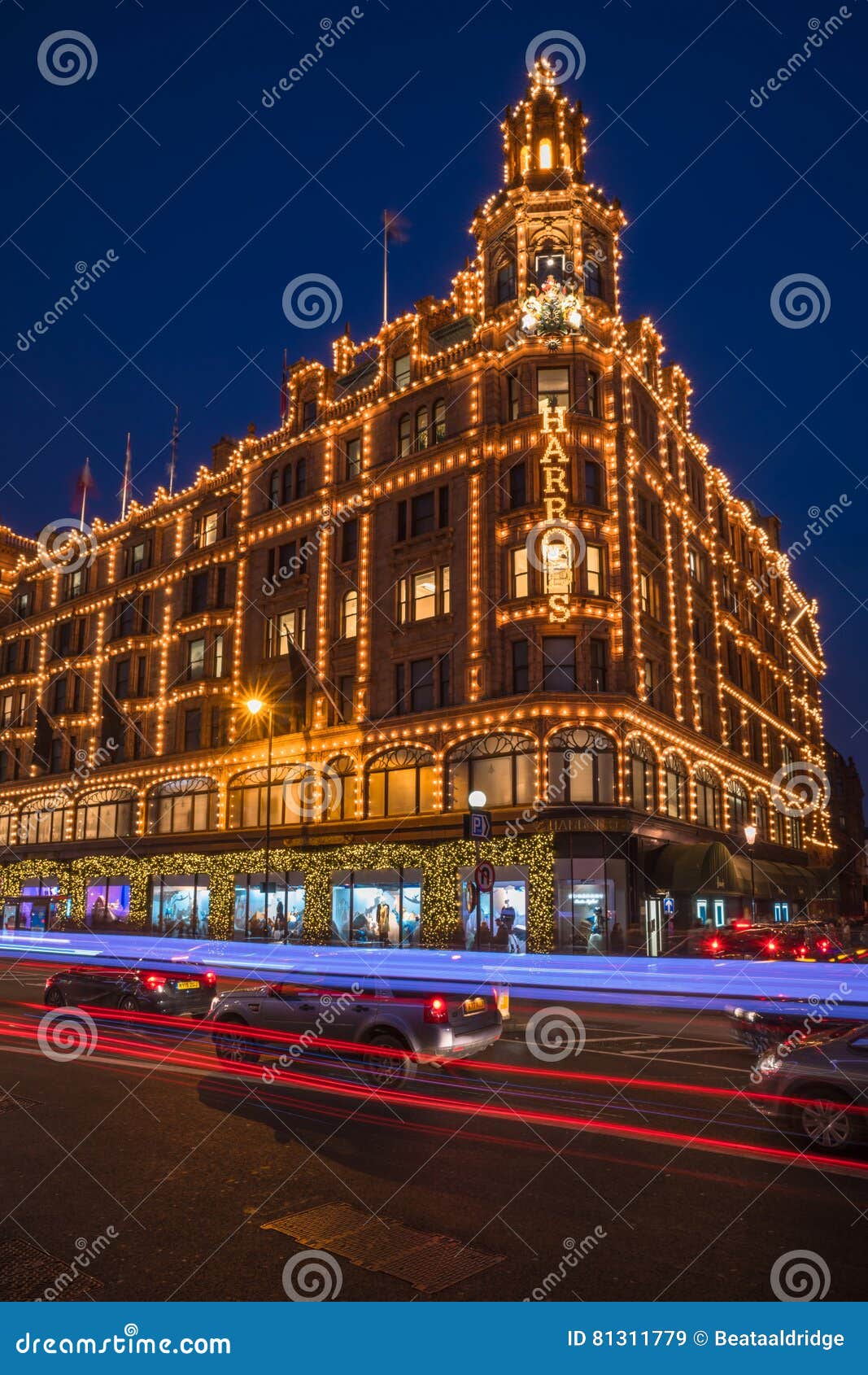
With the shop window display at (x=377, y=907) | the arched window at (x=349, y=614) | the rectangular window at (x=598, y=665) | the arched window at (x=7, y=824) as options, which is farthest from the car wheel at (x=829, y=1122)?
the arched window at (x=7, y=824)

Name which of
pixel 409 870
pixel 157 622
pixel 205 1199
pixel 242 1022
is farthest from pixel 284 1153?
pixel 157 622

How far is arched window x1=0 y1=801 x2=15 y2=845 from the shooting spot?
197 ft

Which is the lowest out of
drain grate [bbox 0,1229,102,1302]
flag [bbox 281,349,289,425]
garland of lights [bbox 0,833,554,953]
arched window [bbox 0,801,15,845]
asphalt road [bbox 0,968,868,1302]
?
asphalt road [bbox 0,968,868,1302]

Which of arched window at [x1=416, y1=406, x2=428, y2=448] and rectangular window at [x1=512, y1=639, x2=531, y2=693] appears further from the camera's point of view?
arched window at [x1=416, y1=406, x2=428, y2=448]

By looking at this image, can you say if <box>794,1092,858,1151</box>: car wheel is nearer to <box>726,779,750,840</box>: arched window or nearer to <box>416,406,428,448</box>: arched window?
<box>416,406,428,448</box>: arched window

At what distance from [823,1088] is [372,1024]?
19.3ft

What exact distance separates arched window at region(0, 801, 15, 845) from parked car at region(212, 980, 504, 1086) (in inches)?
2049

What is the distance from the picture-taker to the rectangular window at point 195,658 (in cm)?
5038

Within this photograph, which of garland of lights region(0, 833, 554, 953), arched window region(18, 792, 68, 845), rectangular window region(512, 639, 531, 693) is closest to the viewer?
garland of lights region(0, 833, 554, 953)

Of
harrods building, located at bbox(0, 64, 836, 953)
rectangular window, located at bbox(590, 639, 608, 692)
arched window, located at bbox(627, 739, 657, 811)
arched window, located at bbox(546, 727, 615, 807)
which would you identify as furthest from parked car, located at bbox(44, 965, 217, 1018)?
rectangular window, located at bbox(590, 639, 608, 692)

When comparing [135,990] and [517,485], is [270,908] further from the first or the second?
[135,990]

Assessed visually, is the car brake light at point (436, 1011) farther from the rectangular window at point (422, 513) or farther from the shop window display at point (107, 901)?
the shop window display at point (107, 901)

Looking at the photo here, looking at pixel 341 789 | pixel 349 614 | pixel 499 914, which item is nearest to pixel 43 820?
pixel 341 789

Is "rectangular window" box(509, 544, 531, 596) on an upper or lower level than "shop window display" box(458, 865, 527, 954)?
upper
